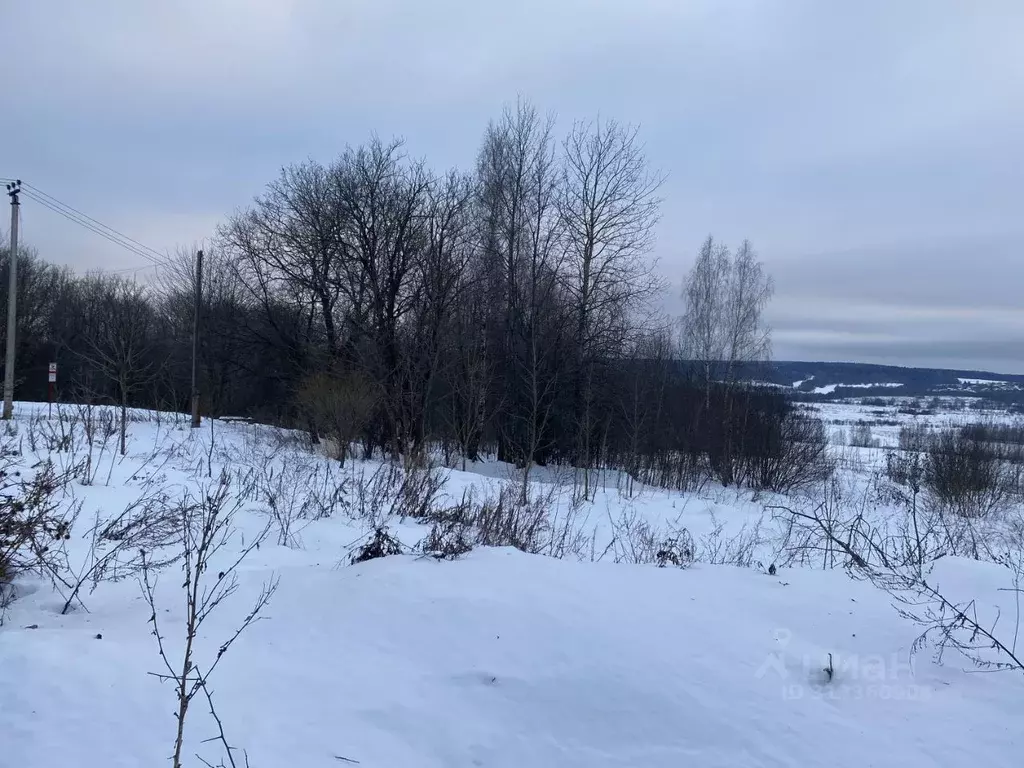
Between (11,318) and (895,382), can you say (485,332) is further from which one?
(895,382)

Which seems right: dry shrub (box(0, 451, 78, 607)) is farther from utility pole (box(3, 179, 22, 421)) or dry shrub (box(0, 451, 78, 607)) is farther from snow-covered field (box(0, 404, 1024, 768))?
utility pole (box(3, 179, 22, 421))

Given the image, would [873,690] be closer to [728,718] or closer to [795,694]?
[795,694]

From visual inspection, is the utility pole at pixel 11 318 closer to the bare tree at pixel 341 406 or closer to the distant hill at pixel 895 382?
the bare tree at pixel 341 406

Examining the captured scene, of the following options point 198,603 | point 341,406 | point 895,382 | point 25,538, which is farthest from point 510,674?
point 895,382

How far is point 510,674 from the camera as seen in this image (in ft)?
11.2

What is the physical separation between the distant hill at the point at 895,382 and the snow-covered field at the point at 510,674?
3143cm

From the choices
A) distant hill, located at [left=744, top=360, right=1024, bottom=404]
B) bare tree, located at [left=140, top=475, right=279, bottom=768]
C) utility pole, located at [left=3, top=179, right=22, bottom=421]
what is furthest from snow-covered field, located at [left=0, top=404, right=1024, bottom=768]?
distant hill, located at [left=744, top=360, right=1024, bottom=404]

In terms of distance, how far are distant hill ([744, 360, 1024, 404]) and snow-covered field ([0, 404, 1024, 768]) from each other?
31429mm

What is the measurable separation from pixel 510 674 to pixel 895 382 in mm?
63174

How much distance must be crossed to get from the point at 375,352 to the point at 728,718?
17.3 m

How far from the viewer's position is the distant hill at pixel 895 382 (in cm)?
4361

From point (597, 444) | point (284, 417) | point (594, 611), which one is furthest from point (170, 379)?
point (594, 611)

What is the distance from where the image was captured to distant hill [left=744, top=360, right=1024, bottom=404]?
43.6 m

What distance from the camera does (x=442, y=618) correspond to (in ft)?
12.7
